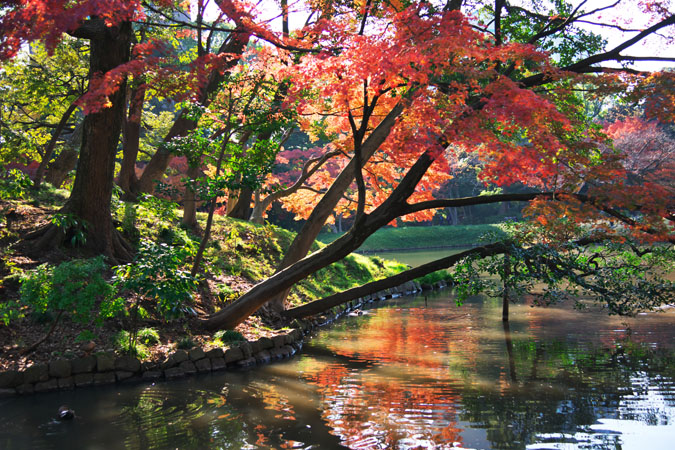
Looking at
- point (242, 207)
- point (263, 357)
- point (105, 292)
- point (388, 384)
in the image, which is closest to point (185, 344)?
point (263, 357)

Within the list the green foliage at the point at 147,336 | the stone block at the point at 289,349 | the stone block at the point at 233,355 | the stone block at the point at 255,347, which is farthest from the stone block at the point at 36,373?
the stone block at the point at 289,349

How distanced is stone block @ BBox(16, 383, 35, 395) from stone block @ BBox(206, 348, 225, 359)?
2064mm

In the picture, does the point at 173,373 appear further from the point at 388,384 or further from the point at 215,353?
the point at 388,384

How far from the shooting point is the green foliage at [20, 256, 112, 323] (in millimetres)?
5887

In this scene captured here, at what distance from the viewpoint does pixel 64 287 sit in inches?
237

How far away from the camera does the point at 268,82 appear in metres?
8.21

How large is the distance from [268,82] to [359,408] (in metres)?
5.17

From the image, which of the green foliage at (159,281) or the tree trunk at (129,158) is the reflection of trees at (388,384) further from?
the tree trunk at (129,158)

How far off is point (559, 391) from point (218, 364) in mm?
4287

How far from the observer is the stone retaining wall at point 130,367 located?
19.5 feet

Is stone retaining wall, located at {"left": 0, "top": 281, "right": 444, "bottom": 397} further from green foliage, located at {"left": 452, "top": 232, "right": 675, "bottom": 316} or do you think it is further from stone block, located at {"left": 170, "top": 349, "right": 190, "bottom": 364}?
green foliage, located at {"left": 452, "top": 232, "right": 675, "bottom": 316}

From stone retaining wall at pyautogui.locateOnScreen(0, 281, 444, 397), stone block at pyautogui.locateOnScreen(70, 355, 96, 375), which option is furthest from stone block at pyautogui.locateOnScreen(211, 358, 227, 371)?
stone block at pyautogui.locateOnScreen(70, 355, 96, 375)

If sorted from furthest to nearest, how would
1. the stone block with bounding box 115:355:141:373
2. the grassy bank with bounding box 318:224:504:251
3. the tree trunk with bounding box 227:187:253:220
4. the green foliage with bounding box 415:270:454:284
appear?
the grassy bank with bounding box 318:224:504:251
the green foliage with bounding box 415:270:454:284
the tree trunk with bounding box 227:187:253:220
the stone block with bounding box 115:355:141:373

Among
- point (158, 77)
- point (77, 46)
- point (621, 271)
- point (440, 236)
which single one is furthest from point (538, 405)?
point (440, 236)
